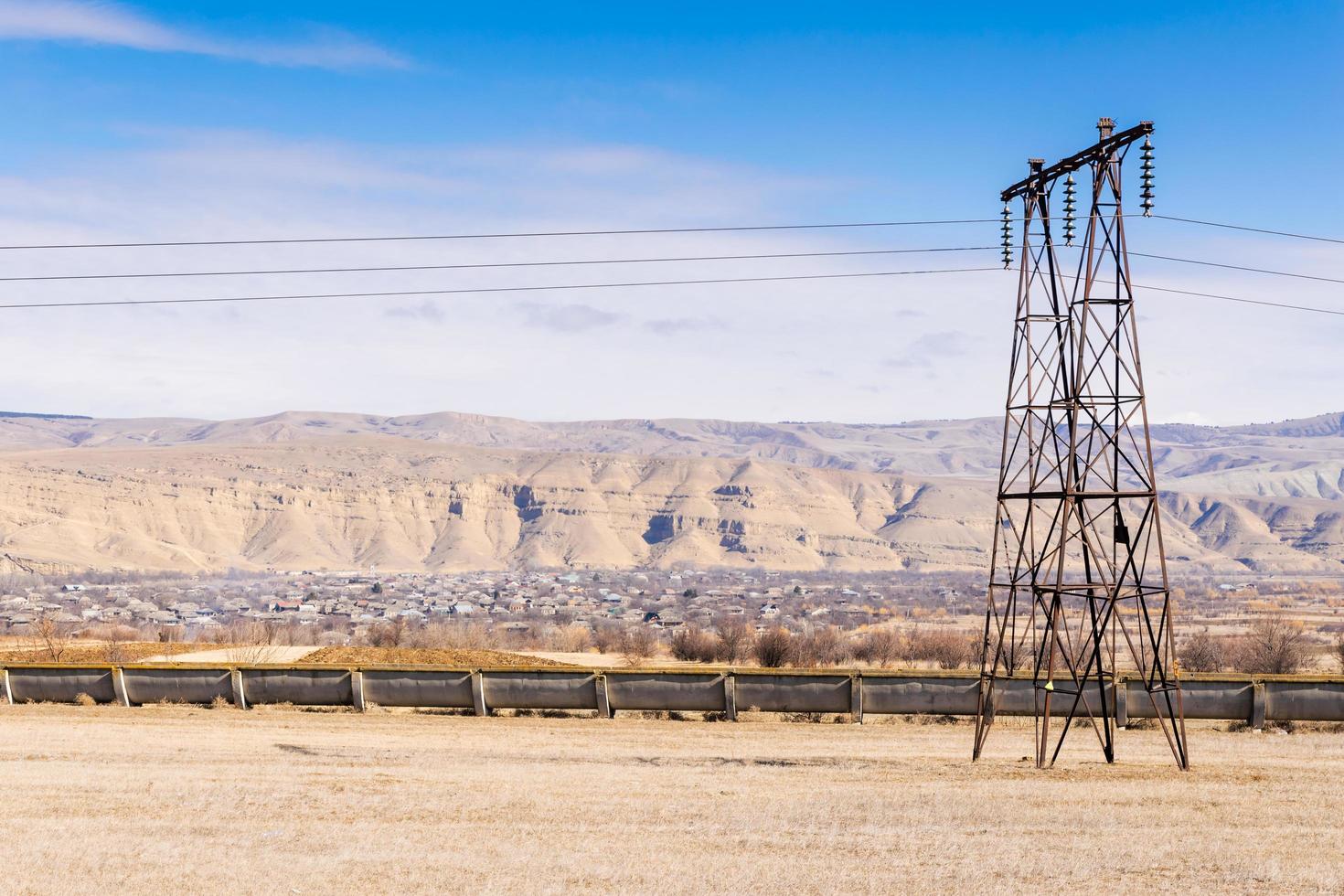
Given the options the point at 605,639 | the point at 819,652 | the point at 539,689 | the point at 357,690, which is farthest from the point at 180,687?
the point at 605,639

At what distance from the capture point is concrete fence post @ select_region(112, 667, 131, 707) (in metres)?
25.8

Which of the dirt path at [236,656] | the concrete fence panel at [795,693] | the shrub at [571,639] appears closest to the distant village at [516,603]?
the shrub at [571,639]

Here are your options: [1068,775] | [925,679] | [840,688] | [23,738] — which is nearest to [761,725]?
[840,688]

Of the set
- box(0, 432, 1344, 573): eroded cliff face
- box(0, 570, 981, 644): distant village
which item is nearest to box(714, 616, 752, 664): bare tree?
box(0, 570, 981, 644): distant village

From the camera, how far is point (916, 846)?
14734 mm

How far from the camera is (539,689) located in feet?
81.9

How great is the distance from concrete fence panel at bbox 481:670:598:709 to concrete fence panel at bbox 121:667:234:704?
16.9ft

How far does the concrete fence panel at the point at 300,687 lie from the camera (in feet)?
83.5

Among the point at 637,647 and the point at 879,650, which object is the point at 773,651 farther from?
the point at 879,650

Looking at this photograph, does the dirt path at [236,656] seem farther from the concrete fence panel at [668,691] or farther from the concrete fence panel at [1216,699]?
the concrete fence panel at [1216,699]

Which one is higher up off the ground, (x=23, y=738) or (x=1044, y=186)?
(x=1044, y=186)

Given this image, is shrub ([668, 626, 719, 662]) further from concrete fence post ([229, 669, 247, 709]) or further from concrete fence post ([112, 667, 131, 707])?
concrete fence post ([112, 667, 131, 707])

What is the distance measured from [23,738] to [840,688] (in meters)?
13.9

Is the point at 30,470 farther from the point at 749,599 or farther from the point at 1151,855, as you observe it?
the point at 1151,855
